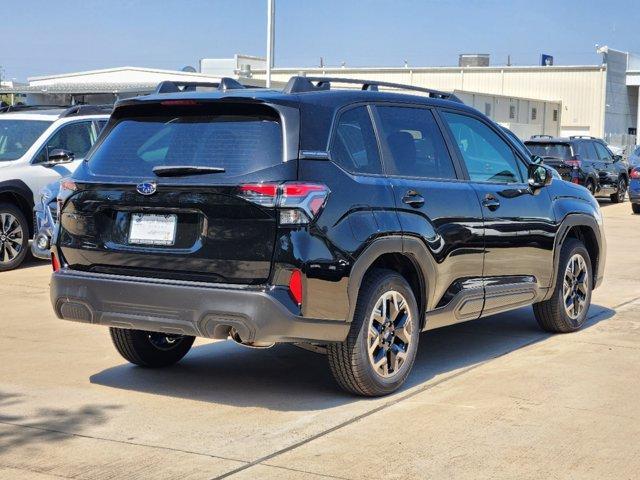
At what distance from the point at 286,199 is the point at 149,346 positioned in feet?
6.60

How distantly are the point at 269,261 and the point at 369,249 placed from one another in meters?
0.68

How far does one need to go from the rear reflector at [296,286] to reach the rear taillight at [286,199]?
276 millimetres

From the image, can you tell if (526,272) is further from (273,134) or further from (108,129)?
(108,129)

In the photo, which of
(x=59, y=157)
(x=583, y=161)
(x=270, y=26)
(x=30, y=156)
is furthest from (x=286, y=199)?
(x=270, y=26)

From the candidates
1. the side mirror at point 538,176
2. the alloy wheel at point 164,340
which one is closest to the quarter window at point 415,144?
the side mirror at point 538,176

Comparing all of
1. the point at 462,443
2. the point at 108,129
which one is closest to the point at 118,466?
the point at 462,443

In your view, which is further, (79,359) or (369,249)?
(79,359)

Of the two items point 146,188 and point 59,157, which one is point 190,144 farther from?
point 59,157

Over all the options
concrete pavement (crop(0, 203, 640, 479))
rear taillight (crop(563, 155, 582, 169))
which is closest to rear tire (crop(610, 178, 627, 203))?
rear taillight (crop(563, 155, 582, 169))

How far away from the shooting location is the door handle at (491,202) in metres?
7.39

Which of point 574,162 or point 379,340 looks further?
point 574,162

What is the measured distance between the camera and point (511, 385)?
681 centimetres

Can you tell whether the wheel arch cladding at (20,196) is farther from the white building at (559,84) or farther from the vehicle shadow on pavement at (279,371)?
the white building at (559,84)

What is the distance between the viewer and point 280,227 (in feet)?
18.8
